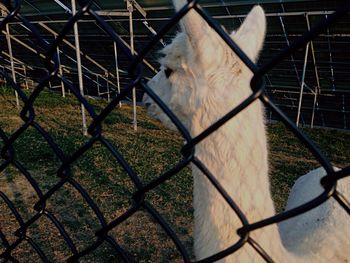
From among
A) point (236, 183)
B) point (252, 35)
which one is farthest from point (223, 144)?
point (252, 35)

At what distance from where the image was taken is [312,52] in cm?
945

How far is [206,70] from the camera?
1.36 m

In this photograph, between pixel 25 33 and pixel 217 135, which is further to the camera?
pixel 25 33

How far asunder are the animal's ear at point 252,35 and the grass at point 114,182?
273 cm

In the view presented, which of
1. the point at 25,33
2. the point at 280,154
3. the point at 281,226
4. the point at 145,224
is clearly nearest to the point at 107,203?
the point at 145,224

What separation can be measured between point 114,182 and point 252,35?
436 cm

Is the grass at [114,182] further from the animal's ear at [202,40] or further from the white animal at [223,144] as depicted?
the animal's ear at [202,40]

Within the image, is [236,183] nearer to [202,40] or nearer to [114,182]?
[202,40]

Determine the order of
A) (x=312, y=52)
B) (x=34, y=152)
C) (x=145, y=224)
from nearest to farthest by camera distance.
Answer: (x=145, y=224) < (x=34, y=152) < (x=312, y=52)

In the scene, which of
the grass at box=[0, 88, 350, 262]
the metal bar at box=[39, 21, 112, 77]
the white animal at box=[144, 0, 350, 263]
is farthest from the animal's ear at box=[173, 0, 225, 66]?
the metal bar at box=[39, 21, 112, 77]

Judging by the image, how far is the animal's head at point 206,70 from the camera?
124 centimetres

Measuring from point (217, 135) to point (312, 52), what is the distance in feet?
30.0

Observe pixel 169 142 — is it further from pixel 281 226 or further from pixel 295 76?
pixel 281 226

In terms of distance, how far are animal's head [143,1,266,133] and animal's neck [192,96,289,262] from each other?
0.07 meters
